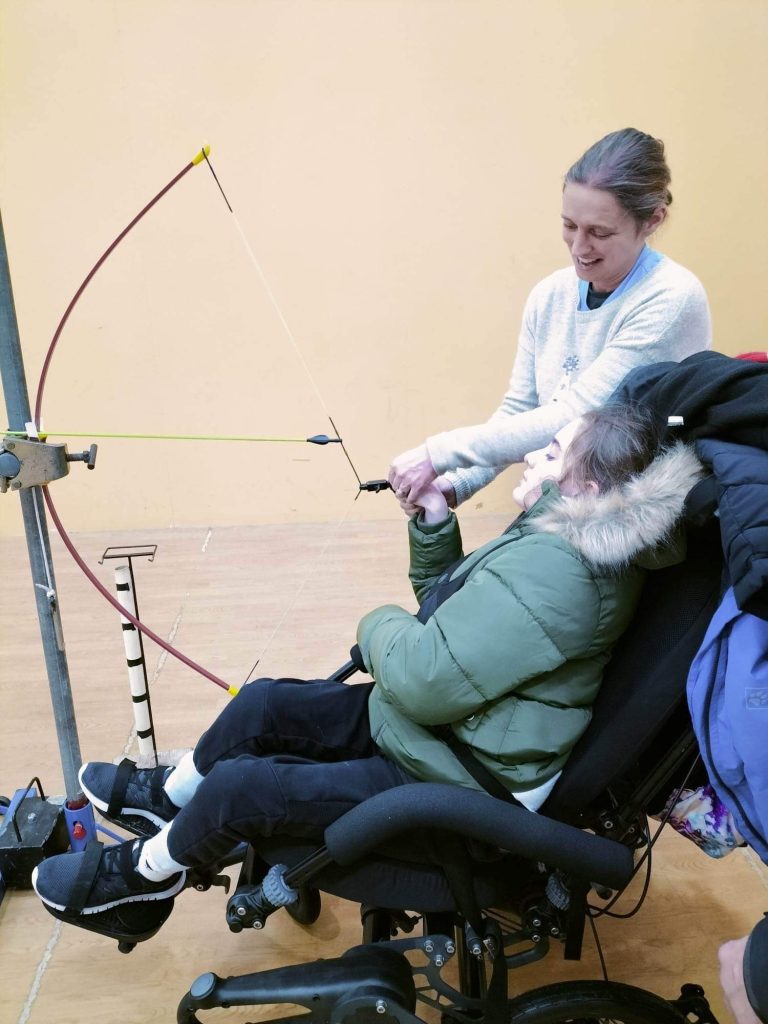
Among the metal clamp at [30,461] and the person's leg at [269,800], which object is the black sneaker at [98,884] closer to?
the person's leg at [269,800]

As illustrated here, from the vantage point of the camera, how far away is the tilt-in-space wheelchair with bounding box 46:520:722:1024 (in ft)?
2.99

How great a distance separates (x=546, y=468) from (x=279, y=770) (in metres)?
0.51

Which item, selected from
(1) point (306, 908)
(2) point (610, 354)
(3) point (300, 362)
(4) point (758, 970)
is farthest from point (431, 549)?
(3) point (300, 362)

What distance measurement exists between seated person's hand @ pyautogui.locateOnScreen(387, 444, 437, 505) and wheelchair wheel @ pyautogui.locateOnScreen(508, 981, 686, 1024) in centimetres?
71

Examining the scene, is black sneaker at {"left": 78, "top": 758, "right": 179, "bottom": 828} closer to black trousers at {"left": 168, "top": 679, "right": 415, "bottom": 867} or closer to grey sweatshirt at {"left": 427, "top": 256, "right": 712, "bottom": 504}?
black trousers at {"left": 168, "top": 679, "right": 415, "bottom": 867}

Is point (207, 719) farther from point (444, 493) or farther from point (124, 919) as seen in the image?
point (444, 493)

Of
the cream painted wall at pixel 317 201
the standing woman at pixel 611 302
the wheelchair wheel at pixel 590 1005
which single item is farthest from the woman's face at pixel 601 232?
the cream painted wall at pixel 317 201

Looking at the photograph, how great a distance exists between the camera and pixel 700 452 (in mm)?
933

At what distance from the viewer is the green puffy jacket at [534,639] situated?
943mm

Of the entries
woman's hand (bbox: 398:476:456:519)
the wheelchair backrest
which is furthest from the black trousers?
woman's hand (bbox: 398:476:456:519)

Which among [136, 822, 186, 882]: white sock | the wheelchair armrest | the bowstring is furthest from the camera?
the bowstring

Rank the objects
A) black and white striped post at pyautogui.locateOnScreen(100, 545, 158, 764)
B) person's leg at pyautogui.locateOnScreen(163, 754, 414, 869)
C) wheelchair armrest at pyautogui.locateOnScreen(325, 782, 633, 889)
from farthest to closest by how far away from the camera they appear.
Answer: black and white striped post at pyautogui.locateOnScreen(100, 545, 158, 764), person's leg at pyautogui.locateOnScreen(163, 754, 414, 869), wheelchair armrest at pyautogui.locateOnScreen(325, 782, 633, 889)

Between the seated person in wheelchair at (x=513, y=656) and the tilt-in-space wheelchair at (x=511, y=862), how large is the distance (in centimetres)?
4

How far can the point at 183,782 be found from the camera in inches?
50.9
